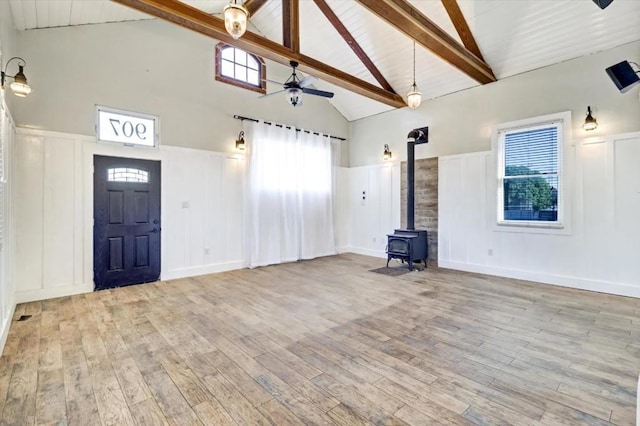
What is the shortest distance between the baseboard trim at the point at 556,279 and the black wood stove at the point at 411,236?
2.19 feet

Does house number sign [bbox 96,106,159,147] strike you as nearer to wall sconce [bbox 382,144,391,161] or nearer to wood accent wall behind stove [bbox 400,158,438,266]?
wall sconce [bbox 382,144,391,161]

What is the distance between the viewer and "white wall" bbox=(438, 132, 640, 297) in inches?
172

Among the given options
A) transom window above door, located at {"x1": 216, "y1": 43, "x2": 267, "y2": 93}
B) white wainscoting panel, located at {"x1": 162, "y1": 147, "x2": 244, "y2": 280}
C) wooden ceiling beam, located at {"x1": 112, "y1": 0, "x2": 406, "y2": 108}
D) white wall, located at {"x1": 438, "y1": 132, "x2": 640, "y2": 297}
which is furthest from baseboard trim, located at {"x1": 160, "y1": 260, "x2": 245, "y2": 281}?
white wall, located at {"x1": 438, "y1": 132, "x2": 640, "y2": 297}

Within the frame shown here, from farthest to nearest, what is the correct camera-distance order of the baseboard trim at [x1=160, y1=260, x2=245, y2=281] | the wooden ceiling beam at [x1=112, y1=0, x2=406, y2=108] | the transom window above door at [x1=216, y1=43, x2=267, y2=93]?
the transom window above door at [x1=216, y1=43, x2=267, y2=93]
the baseboard trim at [x1=160, y1=260, x2=245, y2=281]
the wooden ceiling beam at [x1=112, y1=0, x2=406, y2=108]

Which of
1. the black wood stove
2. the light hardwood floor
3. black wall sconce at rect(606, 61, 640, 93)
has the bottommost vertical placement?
the light hardwood floor

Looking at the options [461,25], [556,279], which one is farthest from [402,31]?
[556,279]

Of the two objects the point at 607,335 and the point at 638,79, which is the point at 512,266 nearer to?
the point at 607,335

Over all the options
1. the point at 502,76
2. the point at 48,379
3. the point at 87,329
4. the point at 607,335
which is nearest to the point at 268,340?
the point at 48,379

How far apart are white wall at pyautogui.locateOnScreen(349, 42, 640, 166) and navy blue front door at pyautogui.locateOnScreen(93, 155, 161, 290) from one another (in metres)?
5.02

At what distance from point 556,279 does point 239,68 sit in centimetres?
688

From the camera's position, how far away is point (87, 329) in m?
3.29

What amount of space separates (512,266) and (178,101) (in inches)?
258

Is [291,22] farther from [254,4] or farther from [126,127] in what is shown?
[126,127]

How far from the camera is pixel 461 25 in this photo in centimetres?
488
